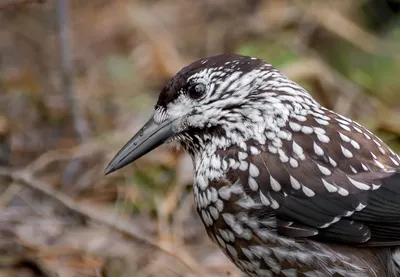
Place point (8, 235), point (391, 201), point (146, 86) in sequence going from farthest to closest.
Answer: point (146, 86) → point (8, 235) → point (391, 201)

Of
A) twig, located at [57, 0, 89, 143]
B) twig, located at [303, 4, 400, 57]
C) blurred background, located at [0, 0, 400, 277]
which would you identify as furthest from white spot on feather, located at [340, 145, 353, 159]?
twig, located at [303, 4, 400, 57]

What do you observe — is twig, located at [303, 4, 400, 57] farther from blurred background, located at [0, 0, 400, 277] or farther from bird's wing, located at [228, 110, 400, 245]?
bird's wing, located at [228, 110, 400, 245]

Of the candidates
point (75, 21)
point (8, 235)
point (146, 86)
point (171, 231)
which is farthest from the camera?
point (75, 21)

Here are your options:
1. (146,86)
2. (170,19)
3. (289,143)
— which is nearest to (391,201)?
(289,143)

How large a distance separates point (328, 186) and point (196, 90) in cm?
72

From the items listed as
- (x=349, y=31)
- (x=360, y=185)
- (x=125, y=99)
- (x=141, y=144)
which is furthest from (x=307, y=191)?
(x=349, y=31)

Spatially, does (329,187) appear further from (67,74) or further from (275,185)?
(67,74)

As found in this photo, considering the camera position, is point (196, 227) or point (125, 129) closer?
point (196, 227)

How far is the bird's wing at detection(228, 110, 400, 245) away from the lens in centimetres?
371

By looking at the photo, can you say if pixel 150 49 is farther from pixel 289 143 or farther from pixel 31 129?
pixel 289 143

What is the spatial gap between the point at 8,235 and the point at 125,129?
1.58 meters

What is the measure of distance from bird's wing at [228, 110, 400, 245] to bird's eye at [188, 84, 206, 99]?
37 cm

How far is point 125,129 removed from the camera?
6246 millimetres

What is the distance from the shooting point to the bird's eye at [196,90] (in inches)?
159
